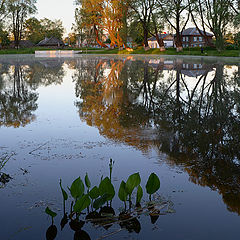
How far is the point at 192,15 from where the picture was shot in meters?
63.5

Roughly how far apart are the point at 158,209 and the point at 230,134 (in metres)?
4.42

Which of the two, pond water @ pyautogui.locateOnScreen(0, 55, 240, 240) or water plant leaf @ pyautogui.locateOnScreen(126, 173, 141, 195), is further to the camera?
water plant leaf @ pyautogui.locateOnScreen(126, 173, 141, 195)

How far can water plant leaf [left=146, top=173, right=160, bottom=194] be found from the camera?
4602 millimetres

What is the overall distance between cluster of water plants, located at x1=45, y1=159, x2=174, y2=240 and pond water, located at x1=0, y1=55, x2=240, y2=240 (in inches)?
1.0

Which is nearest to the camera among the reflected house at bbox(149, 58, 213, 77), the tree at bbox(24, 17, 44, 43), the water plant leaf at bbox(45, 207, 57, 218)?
the water plant leaf at bbox(45, 207, 57, 218)

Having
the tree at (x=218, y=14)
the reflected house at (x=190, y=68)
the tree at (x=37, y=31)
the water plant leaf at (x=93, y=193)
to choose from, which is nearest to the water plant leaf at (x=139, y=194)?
the water plant leaf at (x=93, y=193)

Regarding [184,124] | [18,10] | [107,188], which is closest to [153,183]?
[107,188]

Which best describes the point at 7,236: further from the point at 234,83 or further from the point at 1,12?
the point at 1,12

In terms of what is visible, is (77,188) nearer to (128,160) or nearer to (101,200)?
(101,200)

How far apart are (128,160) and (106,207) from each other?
76.0 inches

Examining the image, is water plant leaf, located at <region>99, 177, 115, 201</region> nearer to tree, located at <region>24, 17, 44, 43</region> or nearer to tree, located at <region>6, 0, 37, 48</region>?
tree, located at <region>6, 0, 37, 48</region>

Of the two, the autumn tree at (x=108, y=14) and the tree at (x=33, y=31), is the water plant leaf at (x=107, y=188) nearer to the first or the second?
the autumn tree at (x=108, y=14)

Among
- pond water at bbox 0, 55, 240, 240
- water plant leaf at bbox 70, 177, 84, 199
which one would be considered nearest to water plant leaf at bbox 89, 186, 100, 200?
water plant leaf at bbox 70, 177, 84, 199

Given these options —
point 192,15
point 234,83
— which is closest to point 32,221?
point 234,83
